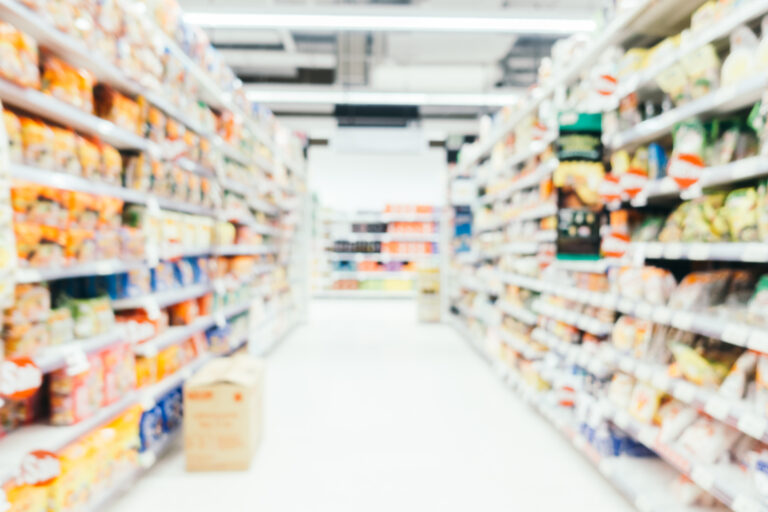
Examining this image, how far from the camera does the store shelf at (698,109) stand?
5.53ft

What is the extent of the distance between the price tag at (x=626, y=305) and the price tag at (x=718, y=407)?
57 cm

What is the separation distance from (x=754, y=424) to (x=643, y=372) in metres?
0.64

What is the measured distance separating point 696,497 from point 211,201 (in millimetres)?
3403

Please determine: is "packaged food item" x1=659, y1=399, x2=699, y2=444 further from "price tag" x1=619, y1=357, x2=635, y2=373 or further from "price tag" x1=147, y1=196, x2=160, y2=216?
"price tag" x1=147, y1=196, x2=160, y2=216

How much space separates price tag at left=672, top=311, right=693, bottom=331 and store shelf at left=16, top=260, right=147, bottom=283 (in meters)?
2.37

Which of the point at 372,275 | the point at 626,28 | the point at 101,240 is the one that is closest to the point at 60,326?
the point at 101,240

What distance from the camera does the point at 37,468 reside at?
1.64 meters

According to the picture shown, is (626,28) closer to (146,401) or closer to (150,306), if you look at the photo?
(150,306)

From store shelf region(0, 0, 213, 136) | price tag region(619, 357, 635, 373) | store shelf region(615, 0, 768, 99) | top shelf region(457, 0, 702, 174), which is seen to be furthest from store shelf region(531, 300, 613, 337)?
store shelf region(0, 0, 213, 136)

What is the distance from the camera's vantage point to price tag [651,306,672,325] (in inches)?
81.5

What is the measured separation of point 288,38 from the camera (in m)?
8.30

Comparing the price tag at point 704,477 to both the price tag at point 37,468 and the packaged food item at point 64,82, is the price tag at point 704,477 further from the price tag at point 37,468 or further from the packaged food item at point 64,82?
the packaged food item at point 64,82

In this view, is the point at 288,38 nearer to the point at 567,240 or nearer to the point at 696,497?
the point at 567,240

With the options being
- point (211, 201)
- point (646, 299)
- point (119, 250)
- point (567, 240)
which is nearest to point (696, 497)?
point (646, 299)
